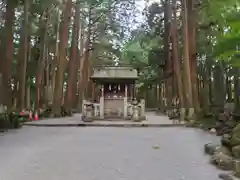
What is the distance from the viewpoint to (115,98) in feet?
85.7

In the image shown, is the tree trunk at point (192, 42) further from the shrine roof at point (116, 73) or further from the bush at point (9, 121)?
the bush at point (9, 121)

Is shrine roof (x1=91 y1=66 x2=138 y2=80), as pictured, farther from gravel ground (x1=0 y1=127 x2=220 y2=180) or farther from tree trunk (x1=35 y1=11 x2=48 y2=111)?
gravel ground (x1=0 y1=127 x2=220 y2=180)

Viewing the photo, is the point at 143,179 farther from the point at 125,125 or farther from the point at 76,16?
the point at 76,16

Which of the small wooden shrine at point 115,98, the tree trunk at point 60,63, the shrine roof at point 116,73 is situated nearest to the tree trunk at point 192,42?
the small wooden shrine at point 115,98

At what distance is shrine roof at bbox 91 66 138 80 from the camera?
26.2 metres

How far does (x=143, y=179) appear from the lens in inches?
252

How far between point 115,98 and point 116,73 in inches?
71.9

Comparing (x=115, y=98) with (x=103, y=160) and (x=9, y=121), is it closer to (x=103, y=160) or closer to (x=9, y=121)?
(x=9, y=121)

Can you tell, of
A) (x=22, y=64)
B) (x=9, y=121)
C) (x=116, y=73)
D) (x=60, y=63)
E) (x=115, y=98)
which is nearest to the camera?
(x=9, y=121)

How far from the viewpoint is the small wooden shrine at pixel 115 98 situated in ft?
78.7

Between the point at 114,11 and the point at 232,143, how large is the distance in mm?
28737

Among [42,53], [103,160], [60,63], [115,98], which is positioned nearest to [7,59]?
[60,63]

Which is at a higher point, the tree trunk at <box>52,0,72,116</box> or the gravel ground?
the tree trunk at <box>52,0,72,116</box>

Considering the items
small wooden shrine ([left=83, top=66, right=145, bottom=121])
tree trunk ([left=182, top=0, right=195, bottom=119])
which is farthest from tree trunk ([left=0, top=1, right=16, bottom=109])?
tree trunk ([left=182, top=0, right=195, bottom=119])
